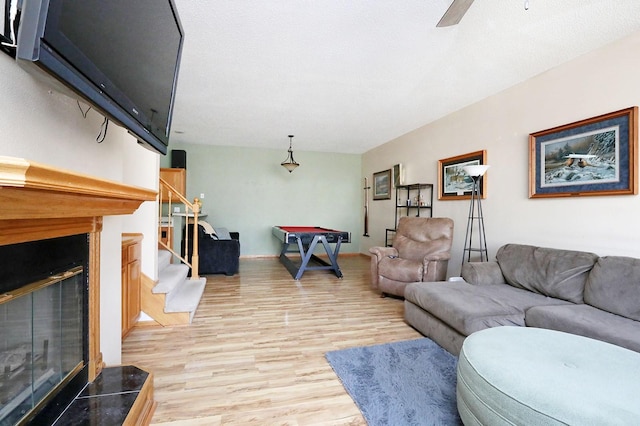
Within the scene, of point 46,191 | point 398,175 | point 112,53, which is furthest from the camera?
point 398,175

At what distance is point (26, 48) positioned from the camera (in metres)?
0.61

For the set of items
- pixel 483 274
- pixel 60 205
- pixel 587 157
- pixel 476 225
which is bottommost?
pixel 483 274

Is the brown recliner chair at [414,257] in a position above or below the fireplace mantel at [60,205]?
below

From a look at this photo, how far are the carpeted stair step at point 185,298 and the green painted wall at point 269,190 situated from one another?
9.69 ft

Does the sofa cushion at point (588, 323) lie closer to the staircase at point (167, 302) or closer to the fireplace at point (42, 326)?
the fireplace at point (42, 326)

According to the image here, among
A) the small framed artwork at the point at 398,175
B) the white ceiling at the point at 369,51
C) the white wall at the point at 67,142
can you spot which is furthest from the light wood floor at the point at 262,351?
the white ceiling at the point at 369,51

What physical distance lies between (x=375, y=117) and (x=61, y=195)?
399cm

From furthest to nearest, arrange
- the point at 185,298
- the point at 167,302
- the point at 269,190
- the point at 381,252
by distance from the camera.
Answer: the point at 269,190 < the point at 381,252 < the point at 185,298 < the point at 167,302

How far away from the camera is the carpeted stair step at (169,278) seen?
266 centimetres

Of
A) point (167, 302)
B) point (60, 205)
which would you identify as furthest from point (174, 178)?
point (60, 205)

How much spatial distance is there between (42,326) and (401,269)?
2.96m

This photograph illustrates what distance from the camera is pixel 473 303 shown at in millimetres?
2146

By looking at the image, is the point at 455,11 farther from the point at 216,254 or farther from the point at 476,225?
the point at 216,254

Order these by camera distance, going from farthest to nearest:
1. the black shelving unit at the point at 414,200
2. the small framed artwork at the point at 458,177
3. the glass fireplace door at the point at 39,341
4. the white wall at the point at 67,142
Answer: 1. the black shelving unit at the point at 414,200
2. the small framed artwork at the point at 458,177
3. the glass fireplace door at the point at 39,341
4. the white wall at the point at 67,142
